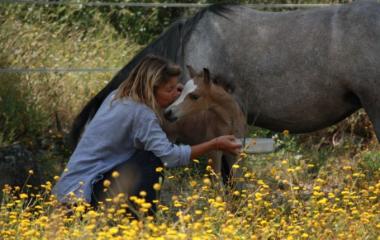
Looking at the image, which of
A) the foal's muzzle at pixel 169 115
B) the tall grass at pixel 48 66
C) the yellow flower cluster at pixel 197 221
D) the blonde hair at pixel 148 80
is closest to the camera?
the yellow flower cluster at pixel 197 221

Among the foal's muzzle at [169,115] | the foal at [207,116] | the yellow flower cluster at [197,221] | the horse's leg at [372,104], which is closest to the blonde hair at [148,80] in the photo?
the yellow flower cluster at [197,221]

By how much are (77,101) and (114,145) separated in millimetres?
4226

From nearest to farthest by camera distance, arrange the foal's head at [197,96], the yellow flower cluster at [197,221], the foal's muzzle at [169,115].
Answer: the yellow flower cluster at [197,221] < the foal's muzzle at [169,115] < the foal's head at [197,96]

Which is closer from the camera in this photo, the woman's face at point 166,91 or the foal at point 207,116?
the woman's face at point 166,91

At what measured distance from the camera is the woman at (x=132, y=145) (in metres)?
6.05

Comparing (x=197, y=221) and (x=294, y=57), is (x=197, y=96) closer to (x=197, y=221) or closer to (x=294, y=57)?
(x=294, y=57)

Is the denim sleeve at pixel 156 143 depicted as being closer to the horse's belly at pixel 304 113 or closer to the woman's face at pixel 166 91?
the woman's face at pixel 166 91

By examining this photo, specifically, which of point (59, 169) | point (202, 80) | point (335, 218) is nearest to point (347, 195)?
point (335, 218)

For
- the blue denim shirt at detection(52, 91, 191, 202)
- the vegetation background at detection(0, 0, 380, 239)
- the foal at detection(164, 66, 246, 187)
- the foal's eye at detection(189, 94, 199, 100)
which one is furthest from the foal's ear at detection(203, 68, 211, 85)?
the blue denim shirt at detection(52, 91, 191, 202)

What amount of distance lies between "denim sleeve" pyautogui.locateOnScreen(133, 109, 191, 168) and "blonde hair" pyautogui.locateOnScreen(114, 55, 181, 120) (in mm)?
105

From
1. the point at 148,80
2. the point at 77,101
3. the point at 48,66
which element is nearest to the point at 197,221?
the point at 148,80

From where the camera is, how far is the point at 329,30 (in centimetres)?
752

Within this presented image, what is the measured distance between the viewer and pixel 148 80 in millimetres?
6148

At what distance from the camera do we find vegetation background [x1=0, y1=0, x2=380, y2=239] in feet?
27.8
